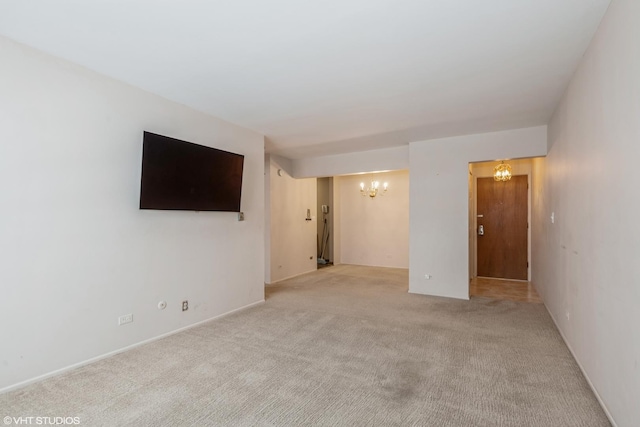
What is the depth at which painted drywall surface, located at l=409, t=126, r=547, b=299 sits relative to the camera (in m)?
4.78

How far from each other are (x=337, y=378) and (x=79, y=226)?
2577mm

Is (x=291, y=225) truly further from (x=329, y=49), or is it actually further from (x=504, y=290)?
(x=329, y=49)

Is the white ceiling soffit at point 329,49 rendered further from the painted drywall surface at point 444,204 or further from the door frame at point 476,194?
the door frame at point 476,194

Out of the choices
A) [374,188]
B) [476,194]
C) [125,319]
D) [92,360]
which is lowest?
[92,360]

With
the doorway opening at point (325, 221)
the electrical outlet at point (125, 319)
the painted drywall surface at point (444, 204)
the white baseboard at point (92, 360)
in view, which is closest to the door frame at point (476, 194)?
the painted drywall surface at point (444, 204)

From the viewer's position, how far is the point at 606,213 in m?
2.06

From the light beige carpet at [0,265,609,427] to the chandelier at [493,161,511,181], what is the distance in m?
2.84

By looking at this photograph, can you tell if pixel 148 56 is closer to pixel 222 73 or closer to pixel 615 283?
pixel 222 73

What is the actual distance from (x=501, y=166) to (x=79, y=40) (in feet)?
20.9

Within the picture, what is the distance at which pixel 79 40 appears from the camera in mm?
2367

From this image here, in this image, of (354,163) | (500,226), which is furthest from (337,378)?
(500,226)

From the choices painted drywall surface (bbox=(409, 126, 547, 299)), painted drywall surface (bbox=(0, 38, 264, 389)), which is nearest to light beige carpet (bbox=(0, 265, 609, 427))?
painted drywall surface (bbox=(0, 38, 264, 389))

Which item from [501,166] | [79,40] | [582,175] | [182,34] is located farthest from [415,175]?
[79,40]

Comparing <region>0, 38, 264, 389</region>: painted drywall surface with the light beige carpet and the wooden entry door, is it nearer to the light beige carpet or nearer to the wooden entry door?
the light beige carpet
